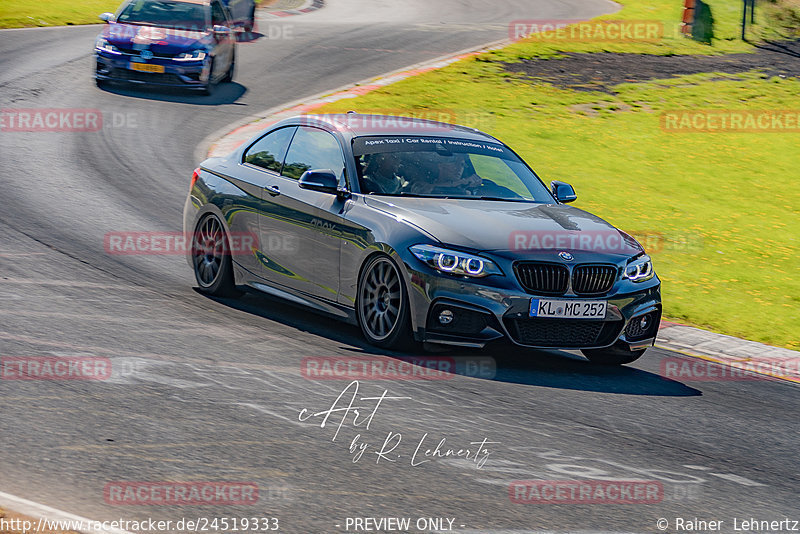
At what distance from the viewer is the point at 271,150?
9969 millimetres

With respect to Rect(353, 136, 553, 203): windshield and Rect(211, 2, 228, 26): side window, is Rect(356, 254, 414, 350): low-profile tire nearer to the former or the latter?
Rect(353, 136, 553, 203): windshield

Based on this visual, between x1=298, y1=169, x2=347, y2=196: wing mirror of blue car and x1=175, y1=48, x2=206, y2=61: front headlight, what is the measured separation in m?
13.4

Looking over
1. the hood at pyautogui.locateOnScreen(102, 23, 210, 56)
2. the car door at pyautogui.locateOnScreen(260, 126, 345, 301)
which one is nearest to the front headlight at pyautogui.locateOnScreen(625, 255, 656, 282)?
the car door at pyautogui.locateOnScreen(260, 126, 345, 301)

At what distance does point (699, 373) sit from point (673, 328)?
64.6 inches

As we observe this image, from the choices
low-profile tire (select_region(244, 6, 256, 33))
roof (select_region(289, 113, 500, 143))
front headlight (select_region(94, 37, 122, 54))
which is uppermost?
roof (select_region(289, 113, 500, 143))

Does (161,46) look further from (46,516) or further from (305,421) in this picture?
(46,516)

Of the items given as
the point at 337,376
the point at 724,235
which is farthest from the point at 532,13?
the point at 337,376

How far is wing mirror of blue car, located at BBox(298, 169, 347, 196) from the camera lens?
8.86m

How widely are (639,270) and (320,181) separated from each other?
250cm

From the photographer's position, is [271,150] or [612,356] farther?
[271,150]

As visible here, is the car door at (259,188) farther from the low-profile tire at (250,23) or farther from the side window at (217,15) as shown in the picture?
the low-profile tire at (250,23)

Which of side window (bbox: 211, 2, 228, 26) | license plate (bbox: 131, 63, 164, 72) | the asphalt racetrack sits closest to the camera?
the asphalt racetrack

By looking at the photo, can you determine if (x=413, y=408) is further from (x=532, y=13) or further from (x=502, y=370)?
(x=532, y=13)

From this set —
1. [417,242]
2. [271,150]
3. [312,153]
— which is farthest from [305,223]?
[417,242]
